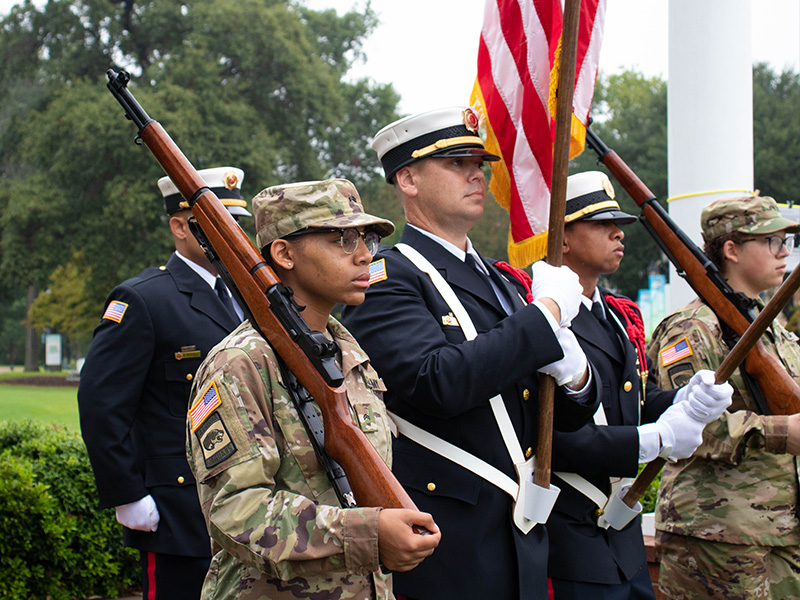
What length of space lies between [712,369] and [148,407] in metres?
2.51

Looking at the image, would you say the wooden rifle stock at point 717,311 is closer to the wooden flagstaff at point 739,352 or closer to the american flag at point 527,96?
the wooden flagstaff at point 739,352

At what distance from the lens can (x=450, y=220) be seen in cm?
304

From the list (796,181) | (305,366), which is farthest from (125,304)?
(796,181)

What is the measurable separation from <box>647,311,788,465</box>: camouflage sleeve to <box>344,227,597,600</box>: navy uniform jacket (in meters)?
1.06

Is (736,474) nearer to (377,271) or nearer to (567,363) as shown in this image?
(567,363)

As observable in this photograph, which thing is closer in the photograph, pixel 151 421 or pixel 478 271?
pixel 478 271

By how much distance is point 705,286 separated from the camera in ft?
12.4

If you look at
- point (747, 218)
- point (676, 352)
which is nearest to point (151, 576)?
point (676, 352)

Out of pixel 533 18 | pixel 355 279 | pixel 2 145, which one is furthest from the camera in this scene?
pixel 2 145

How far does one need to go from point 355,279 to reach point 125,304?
1.67m

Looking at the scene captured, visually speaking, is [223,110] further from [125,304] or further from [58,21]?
[125,304]

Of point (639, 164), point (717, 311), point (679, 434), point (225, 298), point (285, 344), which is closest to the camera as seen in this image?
point (285, 344)

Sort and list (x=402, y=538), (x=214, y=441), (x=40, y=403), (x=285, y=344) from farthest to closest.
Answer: (x=40, y=403)
(x=285, y=344)
(x=214, y=441)
(x=402, y=538)

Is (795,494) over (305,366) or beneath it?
beneath
